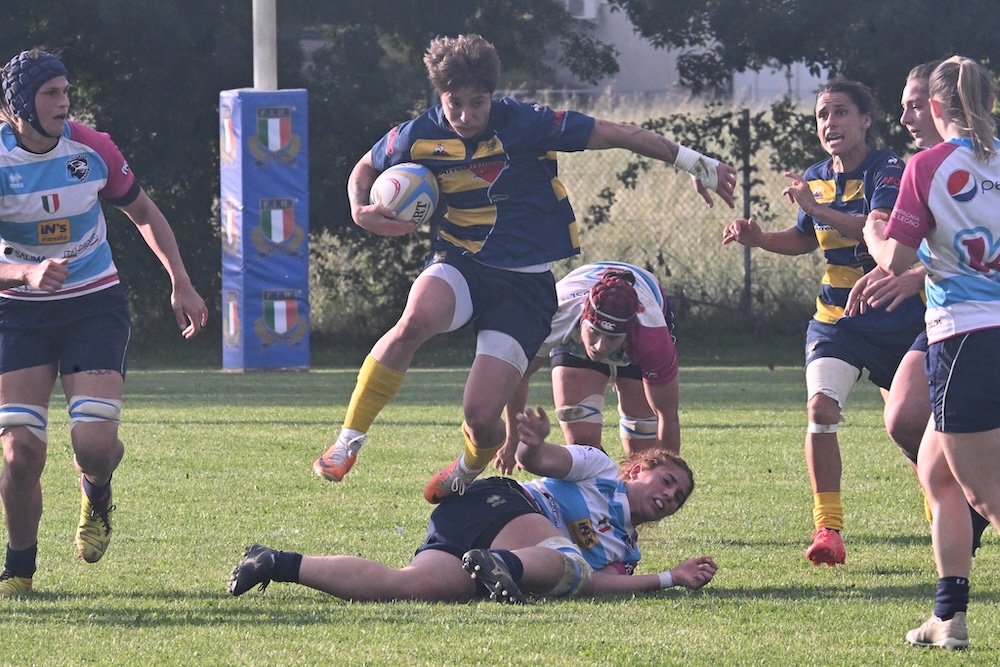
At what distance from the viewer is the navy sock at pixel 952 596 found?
4727 millimetres

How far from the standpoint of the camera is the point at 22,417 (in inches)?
229

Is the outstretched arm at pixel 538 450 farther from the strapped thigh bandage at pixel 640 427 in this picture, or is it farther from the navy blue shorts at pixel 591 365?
the strapped thigh bandage at pixel 640 427

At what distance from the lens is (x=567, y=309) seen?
7.27m

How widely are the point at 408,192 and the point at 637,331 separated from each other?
4.41 feet

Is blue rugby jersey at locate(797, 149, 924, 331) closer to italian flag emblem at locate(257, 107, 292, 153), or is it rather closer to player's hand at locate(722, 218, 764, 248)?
player's hand at locate(722, 218, 764, 248)

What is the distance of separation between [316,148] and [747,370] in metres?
6.06

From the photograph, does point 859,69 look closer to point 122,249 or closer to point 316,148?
point 316,148

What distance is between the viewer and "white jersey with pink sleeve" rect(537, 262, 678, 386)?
7.04m

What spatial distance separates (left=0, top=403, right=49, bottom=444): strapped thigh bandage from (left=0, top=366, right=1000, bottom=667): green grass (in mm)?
614

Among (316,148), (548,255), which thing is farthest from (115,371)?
(316,148)

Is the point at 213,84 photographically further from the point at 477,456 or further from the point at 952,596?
the point at 952,596

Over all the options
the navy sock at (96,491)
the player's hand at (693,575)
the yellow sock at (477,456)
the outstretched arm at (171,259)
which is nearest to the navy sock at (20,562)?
the navy sock at (96,491)

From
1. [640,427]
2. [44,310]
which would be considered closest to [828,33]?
[640,427]

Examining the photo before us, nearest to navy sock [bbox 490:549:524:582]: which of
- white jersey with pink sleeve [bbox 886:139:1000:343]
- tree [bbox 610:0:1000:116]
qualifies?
white jersey with pink sleeve [bbox 886:139:1000:343]
